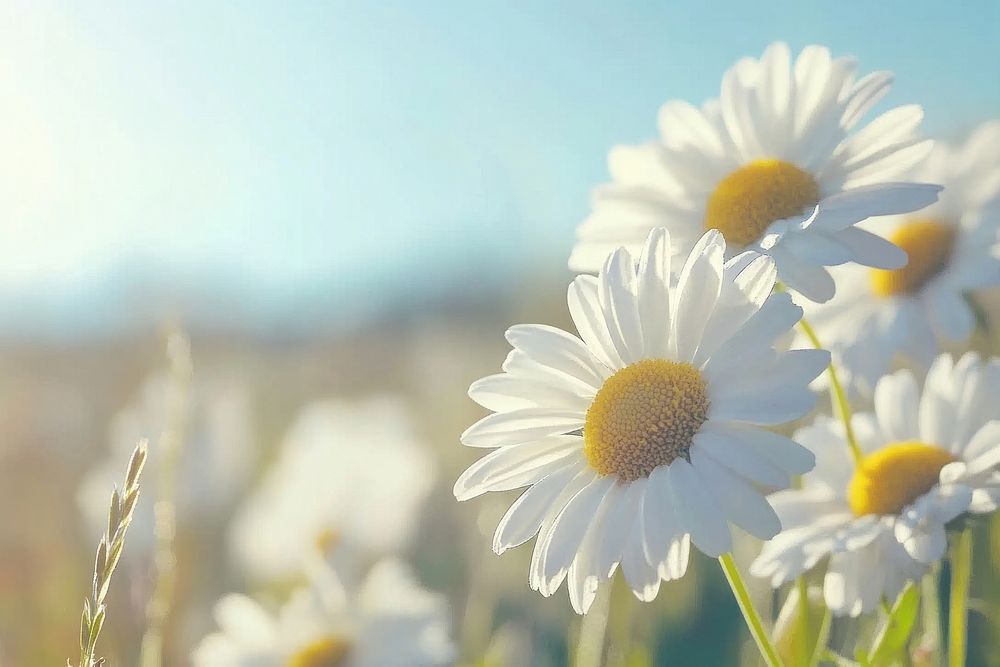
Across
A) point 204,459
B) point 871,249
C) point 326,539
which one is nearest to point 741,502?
point 871,249

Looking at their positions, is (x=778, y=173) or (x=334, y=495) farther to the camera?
(x=334, y=495)

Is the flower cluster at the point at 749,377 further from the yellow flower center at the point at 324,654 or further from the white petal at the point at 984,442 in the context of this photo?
the yellow flower center at the point at 324,654

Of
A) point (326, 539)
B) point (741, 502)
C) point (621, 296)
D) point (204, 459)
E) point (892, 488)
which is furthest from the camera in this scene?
point (204, 459)

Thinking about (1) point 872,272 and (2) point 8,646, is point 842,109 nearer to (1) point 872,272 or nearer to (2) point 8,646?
(1) point 872,272

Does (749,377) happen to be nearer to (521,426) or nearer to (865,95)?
(521,426)

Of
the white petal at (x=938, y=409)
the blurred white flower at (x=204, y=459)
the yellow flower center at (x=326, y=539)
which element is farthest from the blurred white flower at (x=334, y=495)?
the white petal at (x=938, y=409)

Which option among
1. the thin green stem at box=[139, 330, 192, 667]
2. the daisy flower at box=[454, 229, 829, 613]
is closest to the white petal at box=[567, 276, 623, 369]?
the daisy flower at box=[454, 229, 829, 613]

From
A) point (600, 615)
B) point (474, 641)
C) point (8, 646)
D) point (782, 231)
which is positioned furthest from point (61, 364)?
point (782, 231)
